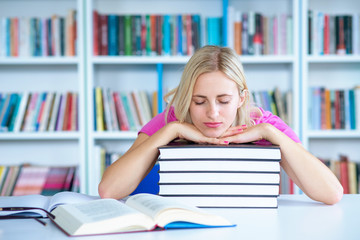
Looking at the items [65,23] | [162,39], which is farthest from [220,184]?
[65,23]

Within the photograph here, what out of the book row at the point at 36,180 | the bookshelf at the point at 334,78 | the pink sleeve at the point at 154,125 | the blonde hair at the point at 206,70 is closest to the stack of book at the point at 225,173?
the blonde hair at the point at 206,70

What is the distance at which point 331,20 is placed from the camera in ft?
8.09

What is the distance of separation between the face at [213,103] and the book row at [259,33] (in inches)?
50.8

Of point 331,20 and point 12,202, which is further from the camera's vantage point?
point 331,20

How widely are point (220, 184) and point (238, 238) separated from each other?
25 cm

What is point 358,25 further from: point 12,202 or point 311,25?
point 12,202

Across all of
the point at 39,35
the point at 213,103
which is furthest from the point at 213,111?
the point at 39,35

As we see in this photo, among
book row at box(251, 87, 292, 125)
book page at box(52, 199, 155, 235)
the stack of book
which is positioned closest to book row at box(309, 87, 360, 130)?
book row at box(251, 87, 292, 125)

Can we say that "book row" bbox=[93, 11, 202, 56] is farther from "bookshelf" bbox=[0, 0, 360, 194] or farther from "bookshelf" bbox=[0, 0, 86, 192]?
"bookshelf" bbox=[0, 0, 86, 192]

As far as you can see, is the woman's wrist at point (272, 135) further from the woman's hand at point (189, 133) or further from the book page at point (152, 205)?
the book page at point (152, 205)

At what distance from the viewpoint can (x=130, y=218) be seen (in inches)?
31.2

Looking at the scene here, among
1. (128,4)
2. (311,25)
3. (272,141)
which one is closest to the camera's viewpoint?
(272,141)

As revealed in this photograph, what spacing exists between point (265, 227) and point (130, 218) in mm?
286

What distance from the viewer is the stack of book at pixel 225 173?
3.33 feet
